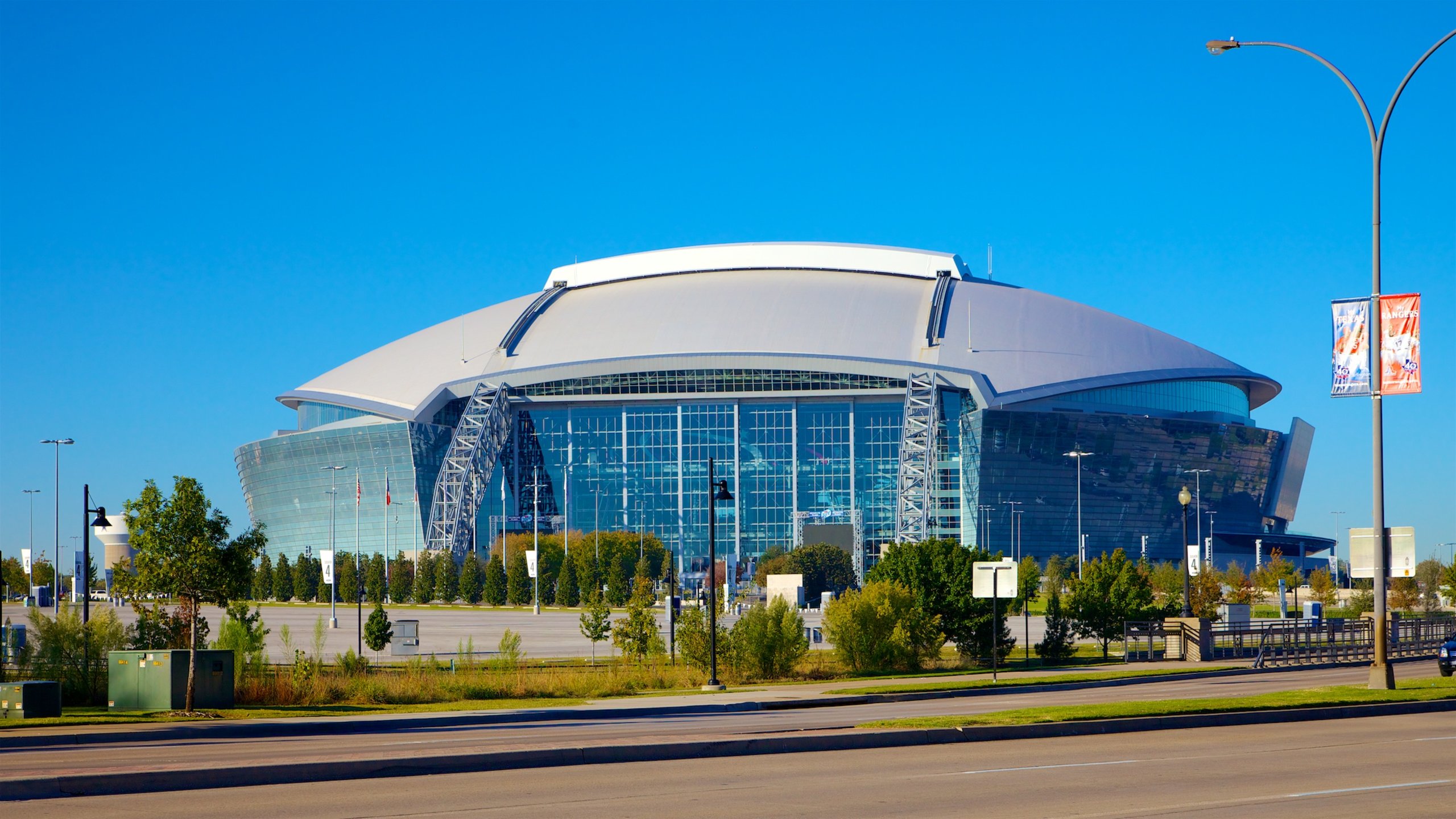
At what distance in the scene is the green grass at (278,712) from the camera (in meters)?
26.2

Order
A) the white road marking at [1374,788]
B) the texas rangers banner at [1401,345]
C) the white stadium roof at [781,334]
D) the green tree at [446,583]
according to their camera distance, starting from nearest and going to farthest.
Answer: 1. the white road marking at [1374,788]
2. the texas rangers banner at [1401,345]
3. the green tree at [446,583]
4. the white stadium roof at [781,334]

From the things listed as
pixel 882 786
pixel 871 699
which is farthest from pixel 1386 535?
pixel 882 786

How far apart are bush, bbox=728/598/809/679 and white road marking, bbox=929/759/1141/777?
2382 cm

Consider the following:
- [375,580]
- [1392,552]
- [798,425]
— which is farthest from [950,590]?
[798,425]

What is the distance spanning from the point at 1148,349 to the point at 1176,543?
60.7 ft

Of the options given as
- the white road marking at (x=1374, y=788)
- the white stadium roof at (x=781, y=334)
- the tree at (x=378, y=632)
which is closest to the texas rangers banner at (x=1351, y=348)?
the white road marking at (x=1374, y=788)

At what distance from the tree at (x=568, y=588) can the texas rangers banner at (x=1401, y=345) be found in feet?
273

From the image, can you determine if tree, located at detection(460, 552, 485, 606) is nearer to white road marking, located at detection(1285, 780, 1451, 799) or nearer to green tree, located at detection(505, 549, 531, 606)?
green tree, located at detection(505, 549, 531, 606)

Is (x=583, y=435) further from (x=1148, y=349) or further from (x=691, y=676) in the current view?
(x=691, y=676)

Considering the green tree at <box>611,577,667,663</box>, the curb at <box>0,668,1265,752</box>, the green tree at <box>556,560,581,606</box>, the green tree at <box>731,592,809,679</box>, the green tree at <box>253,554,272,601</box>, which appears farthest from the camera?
the green tree at <box>253,554,272,601</box>

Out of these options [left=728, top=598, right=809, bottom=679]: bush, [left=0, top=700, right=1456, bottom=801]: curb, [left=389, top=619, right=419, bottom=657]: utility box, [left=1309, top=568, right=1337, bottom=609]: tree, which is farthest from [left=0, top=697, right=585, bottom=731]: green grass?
[left=1309, top=568, right=1337, bottom=609]: tree

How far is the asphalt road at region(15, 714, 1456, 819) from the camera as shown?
12.6 meters

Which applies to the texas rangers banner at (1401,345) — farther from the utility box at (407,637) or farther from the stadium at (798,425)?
the stadium at (798,425)

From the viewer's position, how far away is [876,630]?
43.2 meters
